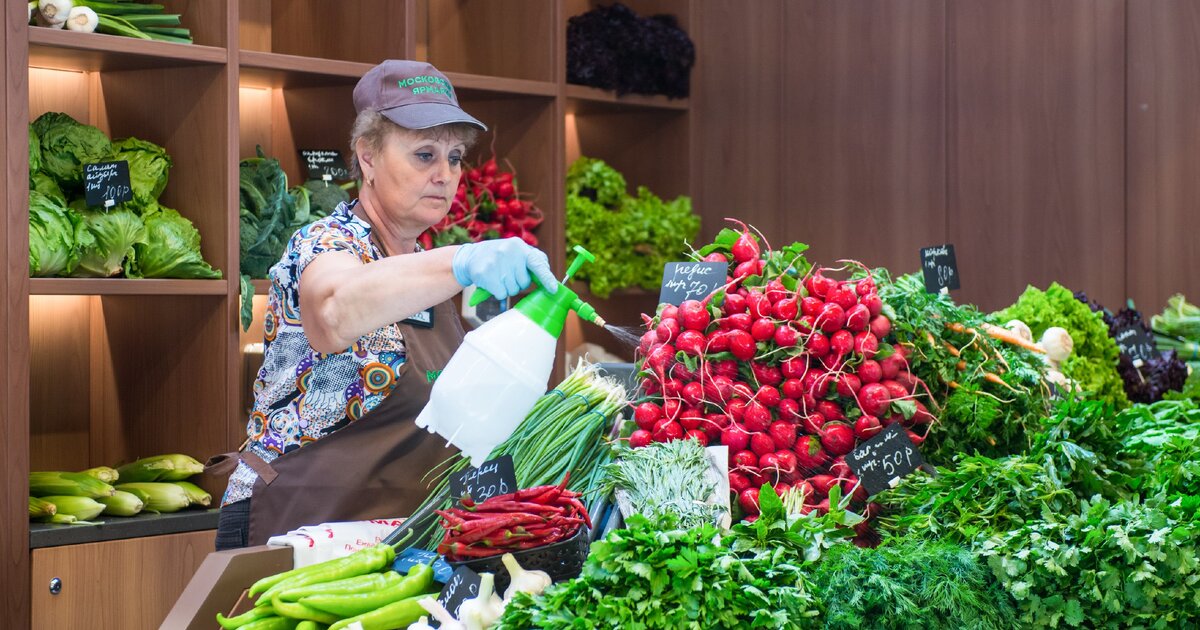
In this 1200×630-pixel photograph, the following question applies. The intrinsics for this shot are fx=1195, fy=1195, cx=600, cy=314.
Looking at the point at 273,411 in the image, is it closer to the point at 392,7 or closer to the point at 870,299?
the point at 870,299

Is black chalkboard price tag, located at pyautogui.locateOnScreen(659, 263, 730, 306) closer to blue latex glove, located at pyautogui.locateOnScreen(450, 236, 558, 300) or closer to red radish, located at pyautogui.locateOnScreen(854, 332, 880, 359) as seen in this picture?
red radish, located at pyautogui.locateOnScreen(854, 332, 880, 359)

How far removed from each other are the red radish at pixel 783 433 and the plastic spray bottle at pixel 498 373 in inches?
20.8

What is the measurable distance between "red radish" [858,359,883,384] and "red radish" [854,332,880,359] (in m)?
0.01

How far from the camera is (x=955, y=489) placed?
1825mm

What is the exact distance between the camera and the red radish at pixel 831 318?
2.02 metres

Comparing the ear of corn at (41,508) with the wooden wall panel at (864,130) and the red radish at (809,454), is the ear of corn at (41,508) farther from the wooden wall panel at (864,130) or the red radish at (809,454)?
the wooden wall panel at (864,130)

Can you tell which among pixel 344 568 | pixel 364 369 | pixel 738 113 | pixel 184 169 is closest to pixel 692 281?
pixel 364 369

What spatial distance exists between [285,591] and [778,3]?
3.88m

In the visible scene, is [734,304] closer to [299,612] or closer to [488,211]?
[299,612]

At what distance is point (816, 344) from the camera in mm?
2002

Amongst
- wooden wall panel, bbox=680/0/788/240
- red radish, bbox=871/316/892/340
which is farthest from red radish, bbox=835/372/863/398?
wooden wall panel, bbox=680/0/788/240

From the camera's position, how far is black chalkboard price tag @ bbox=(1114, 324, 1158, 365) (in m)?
3.65

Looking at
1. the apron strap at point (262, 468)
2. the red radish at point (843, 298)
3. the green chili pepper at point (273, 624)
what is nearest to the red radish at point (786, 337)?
the red radish at point (843, 298)

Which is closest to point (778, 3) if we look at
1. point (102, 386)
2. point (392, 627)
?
point (102, 386)
